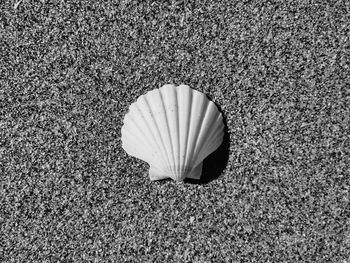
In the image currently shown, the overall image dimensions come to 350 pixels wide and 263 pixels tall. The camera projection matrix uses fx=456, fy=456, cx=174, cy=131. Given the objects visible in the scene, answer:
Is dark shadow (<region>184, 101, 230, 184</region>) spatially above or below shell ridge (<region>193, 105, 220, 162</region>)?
below

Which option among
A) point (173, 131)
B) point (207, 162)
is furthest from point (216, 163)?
point (173, 131)

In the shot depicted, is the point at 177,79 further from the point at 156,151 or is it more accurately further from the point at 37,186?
the point at 37,186

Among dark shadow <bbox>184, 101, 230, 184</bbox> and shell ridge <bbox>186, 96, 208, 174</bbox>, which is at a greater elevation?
shell ridge <bbox>186, 96, 208, 174</bbox>

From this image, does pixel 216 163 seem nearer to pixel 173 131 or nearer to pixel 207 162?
pixel 207 162

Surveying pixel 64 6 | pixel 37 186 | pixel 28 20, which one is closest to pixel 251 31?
pixel 64 6

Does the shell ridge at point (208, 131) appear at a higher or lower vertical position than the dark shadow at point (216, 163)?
higher
